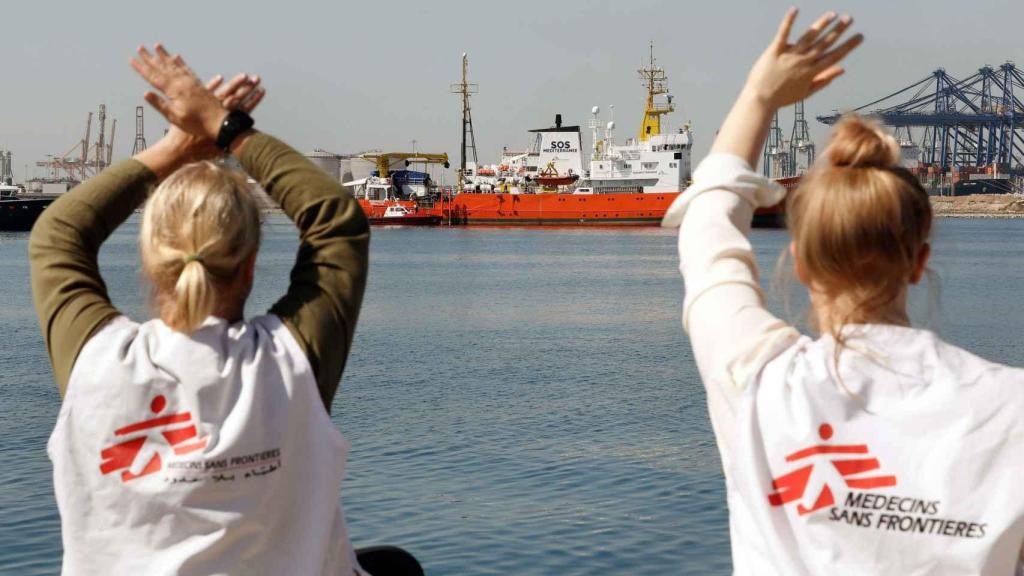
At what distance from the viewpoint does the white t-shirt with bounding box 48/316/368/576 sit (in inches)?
56.9

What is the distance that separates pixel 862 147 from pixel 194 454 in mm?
858

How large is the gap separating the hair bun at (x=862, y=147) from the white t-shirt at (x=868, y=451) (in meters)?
0.18

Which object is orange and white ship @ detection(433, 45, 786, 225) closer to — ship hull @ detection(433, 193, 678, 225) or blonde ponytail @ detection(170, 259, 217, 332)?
ship hull @ detection(433, 193, 678, 225)

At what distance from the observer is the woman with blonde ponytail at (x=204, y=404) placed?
145 cm

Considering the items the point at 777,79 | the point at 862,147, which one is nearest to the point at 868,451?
the point at 862,147

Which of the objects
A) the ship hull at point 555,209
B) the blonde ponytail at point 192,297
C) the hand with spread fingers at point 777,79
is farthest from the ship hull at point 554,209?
the blonde ponytail at point 192,297

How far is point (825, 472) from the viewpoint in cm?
125

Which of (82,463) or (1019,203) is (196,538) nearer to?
(82,463)

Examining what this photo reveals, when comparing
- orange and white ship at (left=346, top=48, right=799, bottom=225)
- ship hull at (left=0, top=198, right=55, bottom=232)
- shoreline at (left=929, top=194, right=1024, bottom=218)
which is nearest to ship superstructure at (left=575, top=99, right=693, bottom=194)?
orange and white ship at (left=346, top=48, right=799, bottom=225)

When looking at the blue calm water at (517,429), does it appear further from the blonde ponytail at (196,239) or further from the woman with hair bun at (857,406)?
the blonde ponytail at (196,239)

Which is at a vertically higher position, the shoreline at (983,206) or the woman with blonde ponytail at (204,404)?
the woman with blonde ponytail at (204,404)

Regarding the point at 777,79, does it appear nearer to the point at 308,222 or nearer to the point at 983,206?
the point at 308,222

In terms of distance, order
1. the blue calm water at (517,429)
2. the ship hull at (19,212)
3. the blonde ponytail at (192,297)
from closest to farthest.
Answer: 1. the blonde ponytail at (192,297)
2. the blue calm water at (517,429)
3. the ship hull at (19,212)

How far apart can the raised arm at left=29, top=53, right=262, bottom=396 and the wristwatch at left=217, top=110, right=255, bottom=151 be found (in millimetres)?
31
